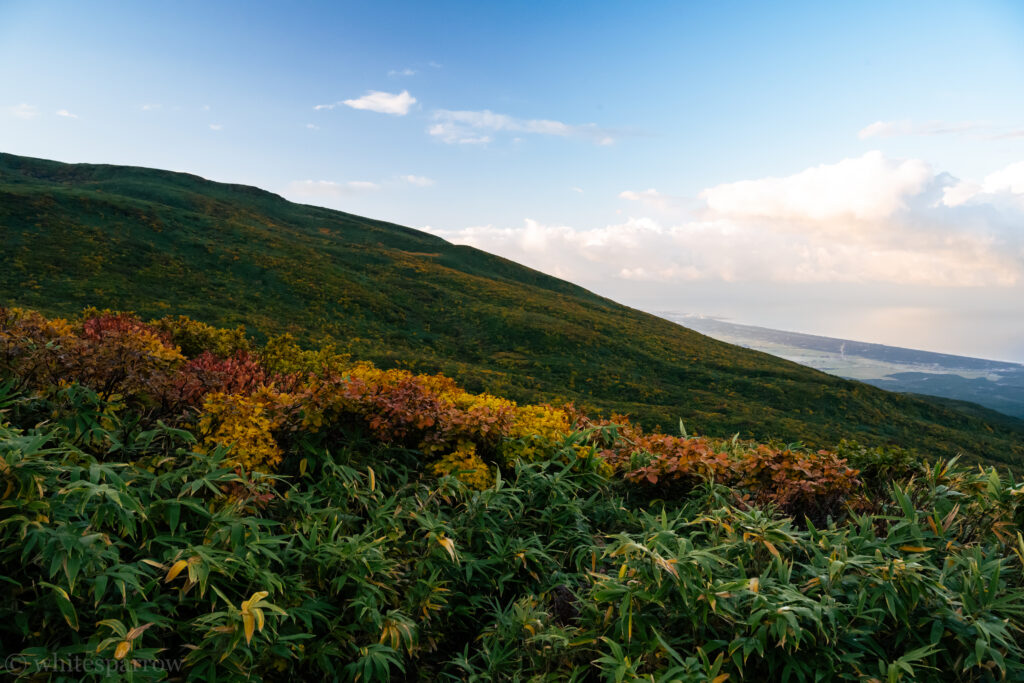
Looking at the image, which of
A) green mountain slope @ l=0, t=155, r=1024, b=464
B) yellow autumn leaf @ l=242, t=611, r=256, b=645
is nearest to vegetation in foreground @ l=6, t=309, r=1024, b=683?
yellow autumn leaf @ l=242, t=611, r=256, b=645

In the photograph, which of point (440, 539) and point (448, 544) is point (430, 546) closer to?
point (440, 539)

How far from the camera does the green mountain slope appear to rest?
2502 centimetres

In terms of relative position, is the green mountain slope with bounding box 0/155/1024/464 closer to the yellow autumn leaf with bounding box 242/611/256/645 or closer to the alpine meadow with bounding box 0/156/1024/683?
the alpine meadow with bounding box 0/156/1024/683

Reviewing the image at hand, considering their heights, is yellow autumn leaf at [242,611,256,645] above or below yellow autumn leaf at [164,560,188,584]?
below

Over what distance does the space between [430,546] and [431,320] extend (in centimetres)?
3283

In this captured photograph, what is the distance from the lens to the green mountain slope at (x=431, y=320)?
25016 mm

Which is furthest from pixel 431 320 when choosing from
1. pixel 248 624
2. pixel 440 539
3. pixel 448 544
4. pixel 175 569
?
pixel 248 624

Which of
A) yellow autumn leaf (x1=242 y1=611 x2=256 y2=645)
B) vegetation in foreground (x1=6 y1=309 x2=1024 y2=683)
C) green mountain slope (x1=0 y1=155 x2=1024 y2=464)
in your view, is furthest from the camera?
green mountain slope (x1=0 y1=155 x2=1024 y2=464)

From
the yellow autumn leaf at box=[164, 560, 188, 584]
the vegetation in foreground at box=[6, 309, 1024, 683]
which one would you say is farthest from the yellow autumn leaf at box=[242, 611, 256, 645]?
the yellow autumn leaf at box=[164, 560, 188, 584]

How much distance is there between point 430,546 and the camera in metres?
3.95

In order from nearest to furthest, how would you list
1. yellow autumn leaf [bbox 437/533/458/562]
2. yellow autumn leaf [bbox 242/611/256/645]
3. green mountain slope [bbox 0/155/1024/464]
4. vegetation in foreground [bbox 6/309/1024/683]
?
yellow autumn leaf [bbox 242/611/256/645]
vegetation in foreground [bbox 6/309/1024/683]
yellow autumn leaf [bbox 437/533/458/562]
green mountain slope [bbox 0/155/1024/464]

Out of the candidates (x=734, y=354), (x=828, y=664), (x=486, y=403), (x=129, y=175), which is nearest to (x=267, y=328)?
(x=486, y=403)

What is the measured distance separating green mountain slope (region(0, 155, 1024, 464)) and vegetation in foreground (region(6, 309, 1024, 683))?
13.0 metres

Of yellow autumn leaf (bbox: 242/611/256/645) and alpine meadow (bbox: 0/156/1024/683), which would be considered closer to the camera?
yellow autumn leaf (bbox: 242/611/256/645)
